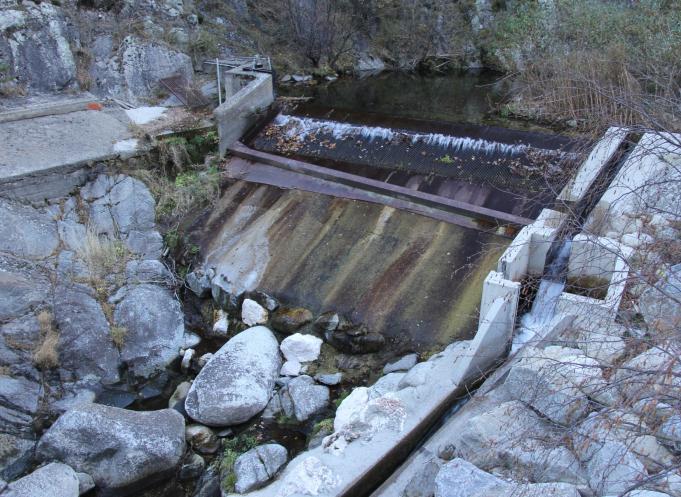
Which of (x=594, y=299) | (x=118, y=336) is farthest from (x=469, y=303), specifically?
(x=118, y=336)

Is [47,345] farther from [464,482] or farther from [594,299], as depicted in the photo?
[594,299]

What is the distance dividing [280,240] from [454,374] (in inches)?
143

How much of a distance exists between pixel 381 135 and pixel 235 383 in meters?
5.53

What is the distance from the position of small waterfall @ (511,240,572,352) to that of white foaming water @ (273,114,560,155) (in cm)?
270

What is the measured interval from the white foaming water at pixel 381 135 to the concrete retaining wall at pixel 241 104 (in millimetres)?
508

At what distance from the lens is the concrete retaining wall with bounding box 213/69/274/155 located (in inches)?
402

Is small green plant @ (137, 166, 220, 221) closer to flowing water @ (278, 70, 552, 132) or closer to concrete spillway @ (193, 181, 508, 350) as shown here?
concrete spillway @ (193, 181, 508, 350)

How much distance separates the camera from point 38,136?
966cm

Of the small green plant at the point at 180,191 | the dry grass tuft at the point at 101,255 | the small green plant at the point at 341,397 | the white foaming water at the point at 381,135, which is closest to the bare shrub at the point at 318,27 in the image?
the white foaming water at the point at 381,135

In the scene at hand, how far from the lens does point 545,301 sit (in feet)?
21.9

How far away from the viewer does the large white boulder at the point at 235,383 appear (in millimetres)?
6410

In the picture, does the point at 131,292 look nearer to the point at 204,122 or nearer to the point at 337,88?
the point at 204,122

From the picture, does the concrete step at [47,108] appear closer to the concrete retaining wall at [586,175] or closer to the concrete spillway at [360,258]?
the concrete spillway at [360,258]

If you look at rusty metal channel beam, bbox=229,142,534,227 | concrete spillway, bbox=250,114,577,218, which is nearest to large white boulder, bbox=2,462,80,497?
rusty metal channel beam, bbox=229,142,534,227
